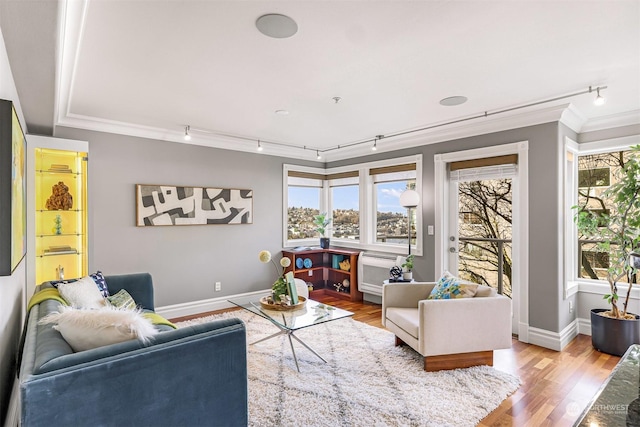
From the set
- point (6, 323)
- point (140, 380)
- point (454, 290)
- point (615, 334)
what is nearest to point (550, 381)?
point (454, 290)

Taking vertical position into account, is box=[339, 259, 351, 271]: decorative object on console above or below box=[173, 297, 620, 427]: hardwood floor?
above

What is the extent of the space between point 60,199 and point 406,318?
3633 millimetres

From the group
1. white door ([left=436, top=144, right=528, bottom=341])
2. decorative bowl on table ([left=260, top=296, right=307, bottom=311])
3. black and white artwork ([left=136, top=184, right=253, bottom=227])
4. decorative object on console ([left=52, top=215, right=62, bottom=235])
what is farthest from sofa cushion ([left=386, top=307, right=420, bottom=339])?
decorative object on console ([left=52, top=215, right=62, bottom=235])

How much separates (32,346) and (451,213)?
408cm

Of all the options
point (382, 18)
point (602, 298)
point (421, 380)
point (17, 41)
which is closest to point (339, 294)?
point (421, 380)

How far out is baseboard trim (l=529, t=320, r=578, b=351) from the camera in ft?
10.9

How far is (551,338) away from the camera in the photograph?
11.0 feet

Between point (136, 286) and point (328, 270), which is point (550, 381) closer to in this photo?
point (328, 270)

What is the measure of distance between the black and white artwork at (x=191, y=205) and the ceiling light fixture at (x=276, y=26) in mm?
2867

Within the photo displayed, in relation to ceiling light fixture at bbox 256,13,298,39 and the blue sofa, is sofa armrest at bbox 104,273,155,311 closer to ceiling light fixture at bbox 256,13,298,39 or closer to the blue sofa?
the blue sofa

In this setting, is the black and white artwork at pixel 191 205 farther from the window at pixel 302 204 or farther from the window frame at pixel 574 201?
the window frame at pixel 574 201

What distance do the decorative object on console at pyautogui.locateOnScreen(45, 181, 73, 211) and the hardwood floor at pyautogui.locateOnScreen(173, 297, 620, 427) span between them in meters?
4.15

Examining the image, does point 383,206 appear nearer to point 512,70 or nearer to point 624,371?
point 512,70

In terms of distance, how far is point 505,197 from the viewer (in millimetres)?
3877
